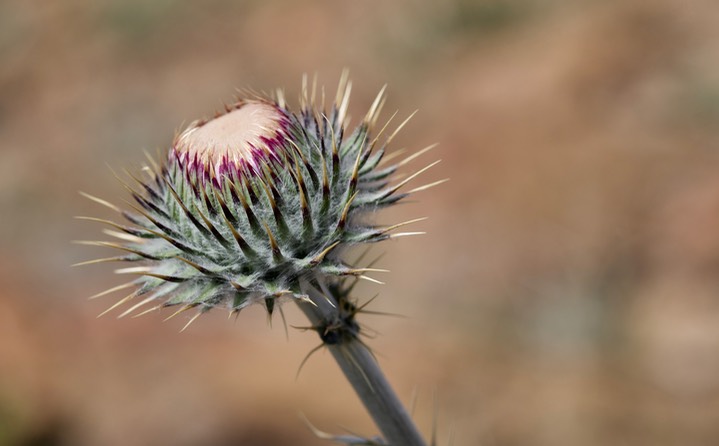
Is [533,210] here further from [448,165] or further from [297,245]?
[297,245]

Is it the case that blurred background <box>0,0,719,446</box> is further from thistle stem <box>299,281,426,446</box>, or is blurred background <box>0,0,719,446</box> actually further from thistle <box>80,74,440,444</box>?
thistle <box>80,74,440,444</box>

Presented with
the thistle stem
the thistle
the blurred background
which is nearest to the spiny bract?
the thistle


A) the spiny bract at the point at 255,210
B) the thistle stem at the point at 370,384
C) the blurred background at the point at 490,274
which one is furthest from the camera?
the blurred background at the point at 490,274

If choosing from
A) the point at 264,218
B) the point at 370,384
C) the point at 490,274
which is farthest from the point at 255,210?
the point at 490,274

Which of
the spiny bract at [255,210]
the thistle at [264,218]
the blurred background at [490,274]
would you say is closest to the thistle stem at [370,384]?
the thistle at [264,218]

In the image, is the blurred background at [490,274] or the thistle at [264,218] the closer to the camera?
the thistle at [264,218]

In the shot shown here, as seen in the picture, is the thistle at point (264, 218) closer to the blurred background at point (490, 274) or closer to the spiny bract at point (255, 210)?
the spiny bract at point (255, 210)

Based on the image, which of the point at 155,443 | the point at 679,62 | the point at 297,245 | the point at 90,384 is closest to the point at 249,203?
the point at 297,245
